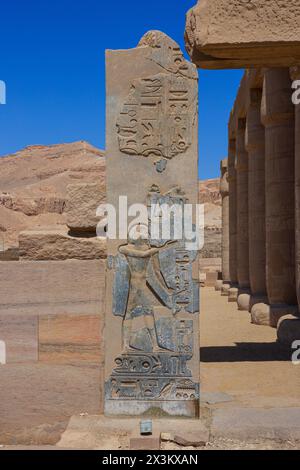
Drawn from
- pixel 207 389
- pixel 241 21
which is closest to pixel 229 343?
pixel 207 389

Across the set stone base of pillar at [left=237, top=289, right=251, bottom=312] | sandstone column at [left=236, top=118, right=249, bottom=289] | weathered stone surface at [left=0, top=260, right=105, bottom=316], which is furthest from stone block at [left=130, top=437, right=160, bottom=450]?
sandstone column at [left=236, top=118, right=249, bottom=289]

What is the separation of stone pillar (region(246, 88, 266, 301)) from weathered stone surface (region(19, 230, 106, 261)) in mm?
8047

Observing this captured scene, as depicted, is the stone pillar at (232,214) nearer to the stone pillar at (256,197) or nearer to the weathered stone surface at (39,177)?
the stone pillar at (256,197)

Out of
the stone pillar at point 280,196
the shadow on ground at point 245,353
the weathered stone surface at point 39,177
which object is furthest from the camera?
the weathered stone surface at point 39,177

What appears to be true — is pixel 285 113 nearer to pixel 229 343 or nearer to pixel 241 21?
pixel 229 343

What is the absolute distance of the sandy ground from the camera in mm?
5755

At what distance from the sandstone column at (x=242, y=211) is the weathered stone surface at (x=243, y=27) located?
404 inches

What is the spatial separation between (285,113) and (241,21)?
552 cm

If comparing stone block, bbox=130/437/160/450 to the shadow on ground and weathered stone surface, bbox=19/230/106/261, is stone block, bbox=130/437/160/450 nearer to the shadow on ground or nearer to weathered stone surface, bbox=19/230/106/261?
weathered stone surface, bbox=19/230/106/261

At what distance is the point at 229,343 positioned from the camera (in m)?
9.13

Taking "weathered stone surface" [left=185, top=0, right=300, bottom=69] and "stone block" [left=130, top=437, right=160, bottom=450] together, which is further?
→ "weathered stone surface" [left=185, top=0, right=300, bottom=69]

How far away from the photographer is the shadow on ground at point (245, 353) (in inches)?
309

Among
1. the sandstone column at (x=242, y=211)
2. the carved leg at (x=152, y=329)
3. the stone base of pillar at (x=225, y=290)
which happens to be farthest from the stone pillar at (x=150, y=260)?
the stone base of pillar at (x=225, y=290)

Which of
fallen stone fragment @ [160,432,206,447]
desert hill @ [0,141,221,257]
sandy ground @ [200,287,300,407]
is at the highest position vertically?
desert hill @ [0,141,221,257]
